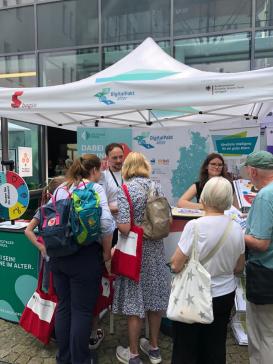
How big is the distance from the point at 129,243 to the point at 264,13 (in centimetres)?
585

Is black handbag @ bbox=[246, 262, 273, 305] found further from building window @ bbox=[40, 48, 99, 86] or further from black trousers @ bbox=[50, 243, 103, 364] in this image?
building window @ bbox=[40, 48, 99, 86]

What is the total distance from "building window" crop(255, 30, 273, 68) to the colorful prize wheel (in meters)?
5.22

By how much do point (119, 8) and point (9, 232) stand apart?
19.1 feet

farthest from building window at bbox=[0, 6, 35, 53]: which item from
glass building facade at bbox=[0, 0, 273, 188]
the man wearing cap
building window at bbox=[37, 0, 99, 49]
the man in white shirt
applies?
the man wearing cap

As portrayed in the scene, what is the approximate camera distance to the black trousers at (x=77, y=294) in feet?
7.32

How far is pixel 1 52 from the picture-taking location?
809cm

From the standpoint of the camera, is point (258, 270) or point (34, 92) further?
point (34, 92)

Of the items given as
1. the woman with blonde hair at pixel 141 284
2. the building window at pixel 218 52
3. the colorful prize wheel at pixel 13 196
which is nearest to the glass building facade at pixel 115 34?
the building window at pixel 218 52

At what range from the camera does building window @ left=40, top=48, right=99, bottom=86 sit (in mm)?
7551

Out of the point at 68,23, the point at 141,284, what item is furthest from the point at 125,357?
the point at 68,23

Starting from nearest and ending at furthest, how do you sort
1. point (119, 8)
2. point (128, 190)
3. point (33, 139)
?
point (128, 190) < point (119, 8) < point (33, 139)

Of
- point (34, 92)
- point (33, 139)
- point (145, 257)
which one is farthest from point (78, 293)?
point (33, 139)

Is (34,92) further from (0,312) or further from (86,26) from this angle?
(86,26)

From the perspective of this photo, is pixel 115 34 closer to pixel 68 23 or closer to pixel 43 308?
pixel 68 23
